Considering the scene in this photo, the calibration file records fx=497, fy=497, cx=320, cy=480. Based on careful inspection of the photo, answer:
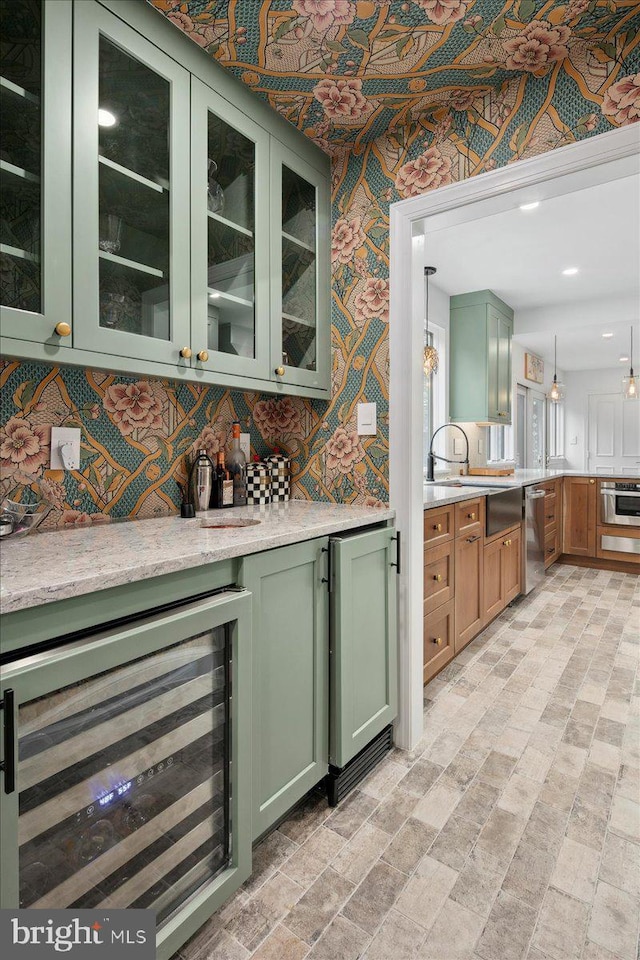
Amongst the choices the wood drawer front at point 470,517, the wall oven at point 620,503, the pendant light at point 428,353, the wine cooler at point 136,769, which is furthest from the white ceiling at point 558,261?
the wine cooler at point 136,769

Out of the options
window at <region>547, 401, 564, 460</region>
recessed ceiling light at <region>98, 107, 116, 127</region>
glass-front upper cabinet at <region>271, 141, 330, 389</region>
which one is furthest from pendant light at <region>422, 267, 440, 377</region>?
window at <region>547, 401, 564, 460</region>

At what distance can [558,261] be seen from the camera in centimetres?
386

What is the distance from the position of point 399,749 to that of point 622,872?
31.4 inches

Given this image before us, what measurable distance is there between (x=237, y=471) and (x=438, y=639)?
4.40 feet

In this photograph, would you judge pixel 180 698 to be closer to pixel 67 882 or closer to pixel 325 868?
pixel 67 882

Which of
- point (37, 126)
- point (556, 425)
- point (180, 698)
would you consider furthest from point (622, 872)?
point (556, 425)

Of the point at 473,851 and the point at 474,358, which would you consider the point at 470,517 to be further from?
the point at 474,358

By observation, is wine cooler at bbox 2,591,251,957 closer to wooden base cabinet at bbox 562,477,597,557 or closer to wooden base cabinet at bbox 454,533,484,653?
wooden base cabinet at bbox 454,533,484,653

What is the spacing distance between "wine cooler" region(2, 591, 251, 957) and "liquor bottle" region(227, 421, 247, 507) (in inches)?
32.2

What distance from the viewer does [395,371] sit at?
194 cm

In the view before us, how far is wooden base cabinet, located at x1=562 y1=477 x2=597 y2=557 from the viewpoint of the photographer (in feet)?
16.6

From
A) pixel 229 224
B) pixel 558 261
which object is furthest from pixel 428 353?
pixel 229 224

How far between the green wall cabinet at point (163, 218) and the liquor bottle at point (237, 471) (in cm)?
31

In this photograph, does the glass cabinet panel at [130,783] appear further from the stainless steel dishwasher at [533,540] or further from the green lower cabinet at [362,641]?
the stainless steel dishwasher at [533,540]
